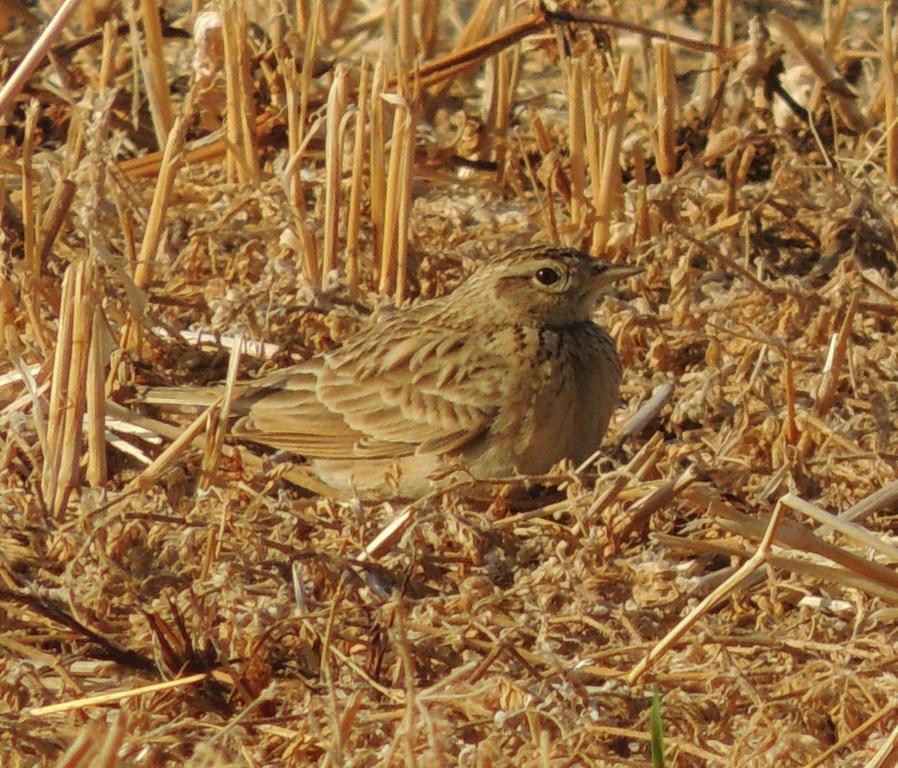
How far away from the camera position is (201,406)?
6328 millimetres

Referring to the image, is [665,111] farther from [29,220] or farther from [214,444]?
[214,444]

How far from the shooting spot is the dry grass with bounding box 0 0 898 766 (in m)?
4.73

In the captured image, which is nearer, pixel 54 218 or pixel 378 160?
pixel 54 218

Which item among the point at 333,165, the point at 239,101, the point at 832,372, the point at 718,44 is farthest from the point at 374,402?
the point at 718,44

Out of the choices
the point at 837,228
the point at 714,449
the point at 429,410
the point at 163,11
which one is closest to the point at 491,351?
the point at 429,410

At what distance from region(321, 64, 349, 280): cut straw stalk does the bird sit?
52 centimetres

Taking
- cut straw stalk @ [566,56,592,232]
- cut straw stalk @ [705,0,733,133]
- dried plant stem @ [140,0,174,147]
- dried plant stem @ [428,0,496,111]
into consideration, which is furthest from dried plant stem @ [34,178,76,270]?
cut straw stalk @ [705,0,733,133]

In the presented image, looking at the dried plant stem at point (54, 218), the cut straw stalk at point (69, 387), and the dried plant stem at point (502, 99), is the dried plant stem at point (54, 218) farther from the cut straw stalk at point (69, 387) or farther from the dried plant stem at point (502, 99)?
the dried plant stem at point (502, 99)

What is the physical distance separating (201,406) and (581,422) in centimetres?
129

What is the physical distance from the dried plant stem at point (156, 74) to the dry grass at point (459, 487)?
15 mm

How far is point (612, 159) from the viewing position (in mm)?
7504

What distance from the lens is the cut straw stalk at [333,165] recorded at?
23.2 ft

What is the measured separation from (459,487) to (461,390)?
909mm

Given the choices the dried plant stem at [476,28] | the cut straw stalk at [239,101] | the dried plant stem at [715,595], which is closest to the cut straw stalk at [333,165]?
the cut straw stalk at [239,101]
